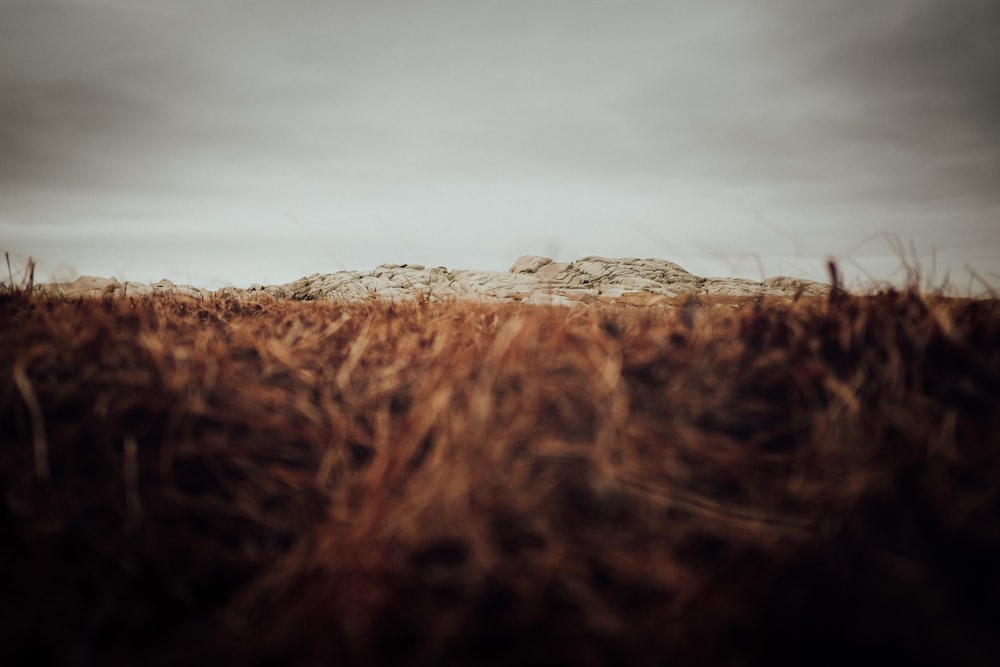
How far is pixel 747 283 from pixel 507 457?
33651 millimetres

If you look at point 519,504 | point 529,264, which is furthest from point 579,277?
point 519,504

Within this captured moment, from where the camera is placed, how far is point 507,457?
0.83 m

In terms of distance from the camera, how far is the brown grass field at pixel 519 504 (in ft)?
2.23

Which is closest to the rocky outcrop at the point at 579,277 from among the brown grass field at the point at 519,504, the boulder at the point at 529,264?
the boulder at the point at 529,264

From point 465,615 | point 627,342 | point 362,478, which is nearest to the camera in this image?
point 465,615

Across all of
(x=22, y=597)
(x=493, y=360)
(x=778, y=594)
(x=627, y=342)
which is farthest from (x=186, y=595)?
(x=627, y=342)

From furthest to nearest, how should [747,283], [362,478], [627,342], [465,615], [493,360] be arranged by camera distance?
1. [747,283]
2. [627,342]
3. [493,360]
4. [362,478]
5. [465,615]

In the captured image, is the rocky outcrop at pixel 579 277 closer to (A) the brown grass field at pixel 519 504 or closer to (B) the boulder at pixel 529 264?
(B) the boulder at pixel 529 264

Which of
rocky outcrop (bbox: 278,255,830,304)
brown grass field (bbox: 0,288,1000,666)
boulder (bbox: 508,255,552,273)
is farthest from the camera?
boulder (bbox: 508,255,552,273)

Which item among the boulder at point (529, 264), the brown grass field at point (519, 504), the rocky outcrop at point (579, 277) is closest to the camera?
the brown grass field at point (519, 504)

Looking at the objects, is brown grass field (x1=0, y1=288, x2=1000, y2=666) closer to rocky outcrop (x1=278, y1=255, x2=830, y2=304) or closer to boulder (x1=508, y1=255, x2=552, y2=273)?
rocky outcrop (x1=278, y1=255, x2=830, y2=304)

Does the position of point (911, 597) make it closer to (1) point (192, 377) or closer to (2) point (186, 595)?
(2) point (186, 595)

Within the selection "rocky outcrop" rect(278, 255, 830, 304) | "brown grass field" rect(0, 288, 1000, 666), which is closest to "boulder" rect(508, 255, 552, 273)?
"rocky outcrop" rect(278, 255, 830, 304)

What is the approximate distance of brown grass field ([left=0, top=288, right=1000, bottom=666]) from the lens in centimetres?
68
